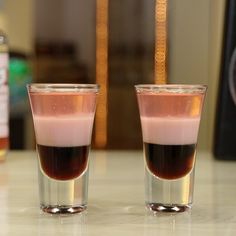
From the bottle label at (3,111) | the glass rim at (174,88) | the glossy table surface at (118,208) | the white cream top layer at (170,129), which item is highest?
the glass rim at (174,88)

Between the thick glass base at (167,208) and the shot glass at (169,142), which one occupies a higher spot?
the shot glass at (169,142)

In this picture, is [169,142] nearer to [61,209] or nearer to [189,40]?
[61,209]

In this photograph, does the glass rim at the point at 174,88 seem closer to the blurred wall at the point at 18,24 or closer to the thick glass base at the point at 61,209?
the thick glass base at the point at 61,209

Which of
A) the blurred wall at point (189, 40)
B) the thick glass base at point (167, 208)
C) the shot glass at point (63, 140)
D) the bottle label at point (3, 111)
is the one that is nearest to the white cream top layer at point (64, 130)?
→ the shot glass at point (63, 140)

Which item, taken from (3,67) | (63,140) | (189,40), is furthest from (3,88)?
(189,40)

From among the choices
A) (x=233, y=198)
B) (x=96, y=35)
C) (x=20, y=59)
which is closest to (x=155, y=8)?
(x=96, y=35)

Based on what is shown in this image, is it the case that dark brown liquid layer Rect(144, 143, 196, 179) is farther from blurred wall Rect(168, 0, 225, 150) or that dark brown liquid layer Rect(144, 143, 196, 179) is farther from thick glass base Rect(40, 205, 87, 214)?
blurred wall Rect(168, 0, 225, 150)

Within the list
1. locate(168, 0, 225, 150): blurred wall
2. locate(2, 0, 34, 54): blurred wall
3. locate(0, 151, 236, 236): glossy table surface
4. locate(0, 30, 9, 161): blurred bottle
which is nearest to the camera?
locate(0, 151, 236, 236): glossy table surface

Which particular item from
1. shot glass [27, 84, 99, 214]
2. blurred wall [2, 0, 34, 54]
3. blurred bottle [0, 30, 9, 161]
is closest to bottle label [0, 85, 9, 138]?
blurred bottle [0, 30, 9, 161]

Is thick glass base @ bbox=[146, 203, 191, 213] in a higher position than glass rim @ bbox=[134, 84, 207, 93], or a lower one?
lower
